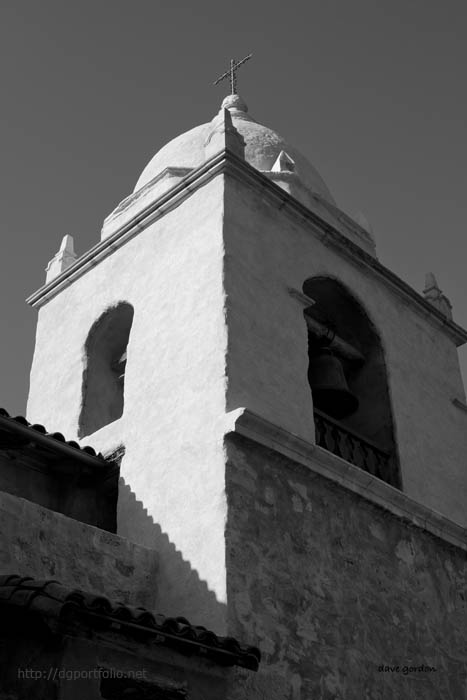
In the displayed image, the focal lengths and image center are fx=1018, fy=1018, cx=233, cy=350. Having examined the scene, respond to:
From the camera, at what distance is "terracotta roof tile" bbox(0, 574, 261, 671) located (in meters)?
5.30

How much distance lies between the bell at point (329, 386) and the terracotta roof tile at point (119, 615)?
3.47 m

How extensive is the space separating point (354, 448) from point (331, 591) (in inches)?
71.7

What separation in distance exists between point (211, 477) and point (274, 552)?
703mm

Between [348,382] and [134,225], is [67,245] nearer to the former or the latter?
[134,225]

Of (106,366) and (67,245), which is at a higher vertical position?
(67,245)

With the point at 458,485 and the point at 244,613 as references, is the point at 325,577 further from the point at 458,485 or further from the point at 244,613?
the point at 458,485

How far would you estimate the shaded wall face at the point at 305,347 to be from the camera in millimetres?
8305

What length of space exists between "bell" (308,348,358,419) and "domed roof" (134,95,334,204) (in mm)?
2280

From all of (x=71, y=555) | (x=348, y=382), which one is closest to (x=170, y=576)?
(x=71, y=555)

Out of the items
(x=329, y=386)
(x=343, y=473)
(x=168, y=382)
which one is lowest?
(x=343, y=473)

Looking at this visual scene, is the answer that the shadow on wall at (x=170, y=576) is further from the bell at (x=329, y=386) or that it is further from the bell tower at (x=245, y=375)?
the bell at (x=329, y=386)

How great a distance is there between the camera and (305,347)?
29.5 ft

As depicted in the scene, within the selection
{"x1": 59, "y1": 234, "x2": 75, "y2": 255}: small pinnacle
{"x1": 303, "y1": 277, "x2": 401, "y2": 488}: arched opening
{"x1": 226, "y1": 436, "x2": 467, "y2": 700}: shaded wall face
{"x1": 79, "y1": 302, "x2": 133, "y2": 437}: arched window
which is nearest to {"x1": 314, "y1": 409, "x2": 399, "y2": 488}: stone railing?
{"x1": 303, "y1": 277, "x2": 401, "y2": 488}: arched opening

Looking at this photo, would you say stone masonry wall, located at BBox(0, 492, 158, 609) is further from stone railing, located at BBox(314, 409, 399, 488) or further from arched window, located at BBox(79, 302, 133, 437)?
arched window, located at BBox(79, 302, 133, 437)
